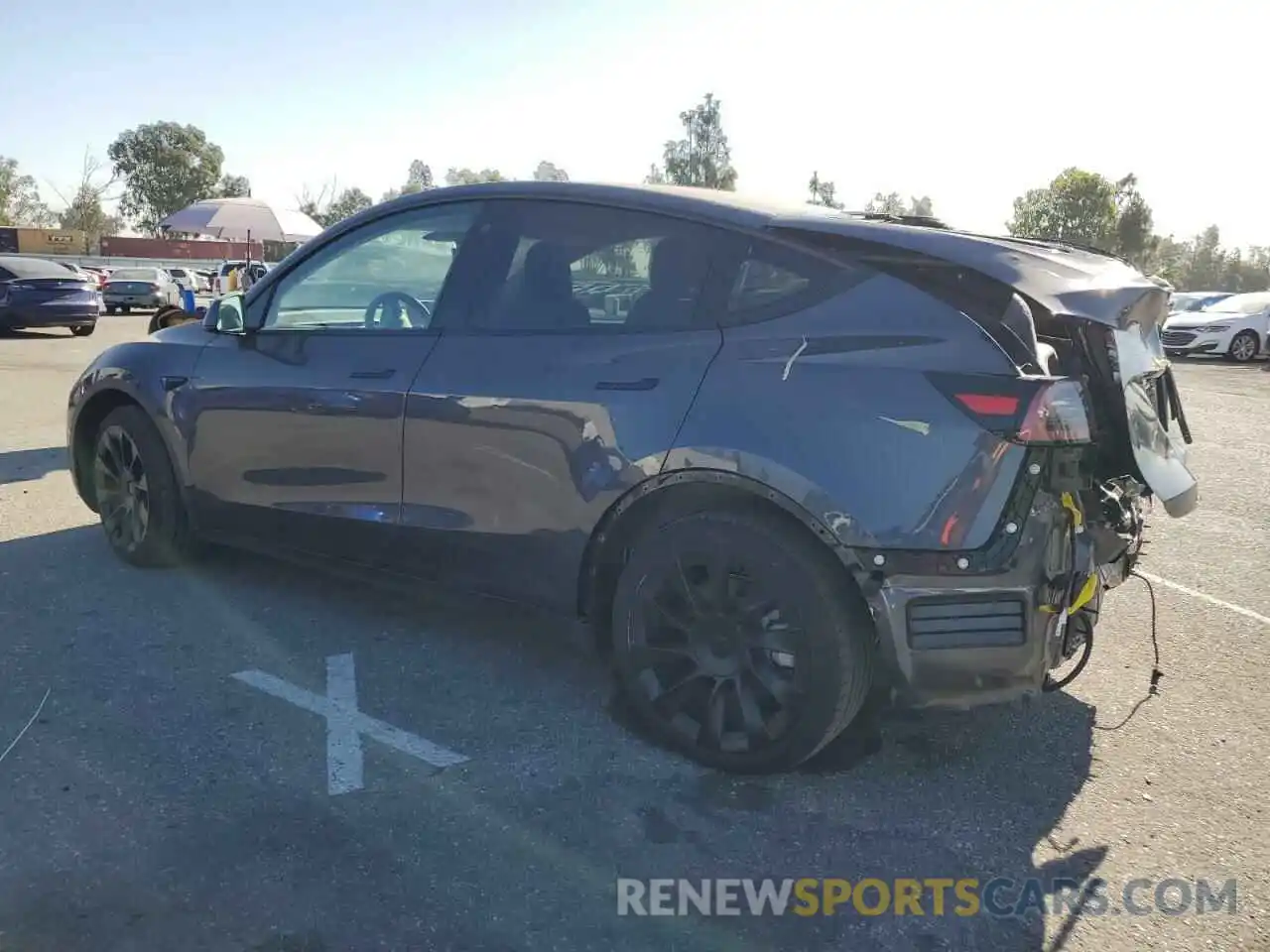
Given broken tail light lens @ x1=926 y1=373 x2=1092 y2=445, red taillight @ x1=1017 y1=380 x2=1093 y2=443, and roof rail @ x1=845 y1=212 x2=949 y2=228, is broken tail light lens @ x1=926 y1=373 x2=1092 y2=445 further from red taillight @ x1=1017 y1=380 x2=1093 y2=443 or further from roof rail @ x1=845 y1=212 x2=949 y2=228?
roof rail @ x1=845 y1=212 x2=949 y2=228

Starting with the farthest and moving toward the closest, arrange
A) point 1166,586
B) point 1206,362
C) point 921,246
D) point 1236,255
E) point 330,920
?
point 1236,255 < point 1206,362 < point 1166,586 < point 921,246 < point 330,920

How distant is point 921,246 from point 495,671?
7.07 ft

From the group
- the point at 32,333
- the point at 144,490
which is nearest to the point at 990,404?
the point at 144,490

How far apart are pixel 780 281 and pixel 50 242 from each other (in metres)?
64.3

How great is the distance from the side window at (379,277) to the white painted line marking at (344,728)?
1335 mm

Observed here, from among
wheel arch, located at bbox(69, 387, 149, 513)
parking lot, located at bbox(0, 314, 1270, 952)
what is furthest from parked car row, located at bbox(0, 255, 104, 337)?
parking lot, located at bbox(0, 314, 1270, 952)

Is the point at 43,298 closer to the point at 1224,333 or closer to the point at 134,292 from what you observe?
the point at 134,292

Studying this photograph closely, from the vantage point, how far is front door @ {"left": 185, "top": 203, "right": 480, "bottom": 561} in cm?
382

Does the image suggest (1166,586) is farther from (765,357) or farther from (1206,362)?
(1206,362)

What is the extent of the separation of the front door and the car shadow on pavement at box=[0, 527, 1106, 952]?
514mm

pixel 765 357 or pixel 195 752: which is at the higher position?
pixel 765 357

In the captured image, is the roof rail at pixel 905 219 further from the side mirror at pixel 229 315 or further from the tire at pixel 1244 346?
the tire at pixel 1244 346

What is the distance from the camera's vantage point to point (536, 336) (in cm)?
350

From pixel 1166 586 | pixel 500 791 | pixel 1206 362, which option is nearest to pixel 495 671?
pixel 500 791
